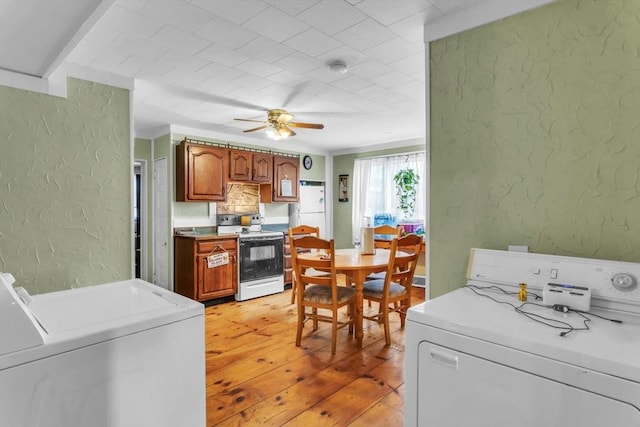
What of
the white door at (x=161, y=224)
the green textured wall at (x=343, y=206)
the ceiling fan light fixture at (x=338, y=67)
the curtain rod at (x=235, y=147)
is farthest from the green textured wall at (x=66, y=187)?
the green textured wall at (x=343, y=206)

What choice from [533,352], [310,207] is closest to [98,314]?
[533,352]

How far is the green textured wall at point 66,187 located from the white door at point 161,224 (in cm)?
219

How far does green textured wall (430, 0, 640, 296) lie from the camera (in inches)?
55.9

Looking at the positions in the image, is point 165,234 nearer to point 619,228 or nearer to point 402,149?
point 402,149

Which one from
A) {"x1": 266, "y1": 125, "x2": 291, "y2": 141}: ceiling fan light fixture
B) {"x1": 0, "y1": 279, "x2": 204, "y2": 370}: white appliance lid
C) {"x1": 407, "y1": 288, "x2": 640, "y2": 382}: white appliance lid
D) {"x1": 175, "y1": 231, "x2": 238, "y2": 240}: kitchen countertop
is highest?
{"x1": 266, "y1": 125, "x2": 291, "y2": 141}: ceiling fan light fixture

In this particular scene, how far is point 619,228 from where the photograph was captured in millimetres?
1427

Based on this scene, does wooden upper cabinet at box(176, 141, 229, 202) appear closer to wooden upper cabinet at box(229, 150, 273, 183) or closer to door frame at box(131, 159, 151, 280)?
wooden upper cabinet at box(229, 150, 273, 183)

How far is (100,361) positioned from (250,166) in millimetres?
4099

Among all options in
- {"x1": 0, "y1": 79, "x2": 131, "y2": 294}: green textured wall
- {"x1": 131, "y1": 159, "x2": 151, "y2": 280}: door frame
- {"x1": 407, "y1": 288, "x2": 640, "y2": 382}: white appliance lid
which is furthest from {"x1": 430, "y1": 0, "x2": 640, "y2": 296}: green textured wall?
{"x1": 131, "y1": 159, "x2": 151, "y2": 280}: door frame

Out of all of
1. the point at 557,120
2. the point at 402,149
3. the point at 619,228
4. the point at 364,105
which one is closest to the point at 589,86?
the point at 557,120

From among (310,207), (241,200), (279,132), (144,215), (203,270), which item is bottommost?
(203,270)

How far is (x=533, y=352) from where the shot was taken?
101cm

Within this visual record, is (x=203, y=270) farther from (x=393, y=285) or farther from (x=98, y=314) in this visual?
(x=98, y=314)

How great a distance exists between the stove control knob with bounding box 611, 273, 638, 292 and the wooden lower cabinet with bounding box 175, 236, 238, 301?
3.97 metres
